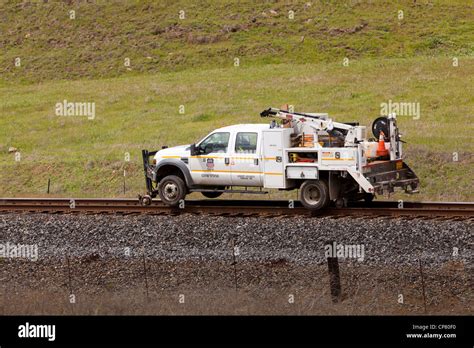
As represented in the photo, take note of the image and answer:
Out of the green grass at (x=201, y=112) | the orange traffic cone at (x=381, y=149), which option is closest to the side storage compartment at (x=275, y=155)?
the orange traffic cone at (x=381, y=149)

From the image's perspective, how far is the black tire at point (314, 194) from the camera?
19000 millimetres

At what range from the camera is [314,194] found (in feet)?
63.5

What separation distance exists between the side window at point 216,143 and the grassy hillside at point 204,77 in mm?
6889

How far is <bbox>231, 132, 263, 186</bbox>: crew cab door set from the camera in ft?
64.6

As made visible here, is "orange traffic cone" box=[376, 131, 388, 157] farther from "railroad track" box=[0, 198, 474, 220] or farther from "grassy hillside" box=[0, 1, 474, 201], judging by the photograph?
"grassy hillside" box=[0, 1, 474, 201]

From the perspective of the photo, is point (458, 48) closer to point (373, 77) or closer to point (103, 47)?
point (373, 77)

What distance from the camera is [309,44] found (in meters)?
55.1

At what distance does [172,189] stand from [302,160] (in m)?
3.41
